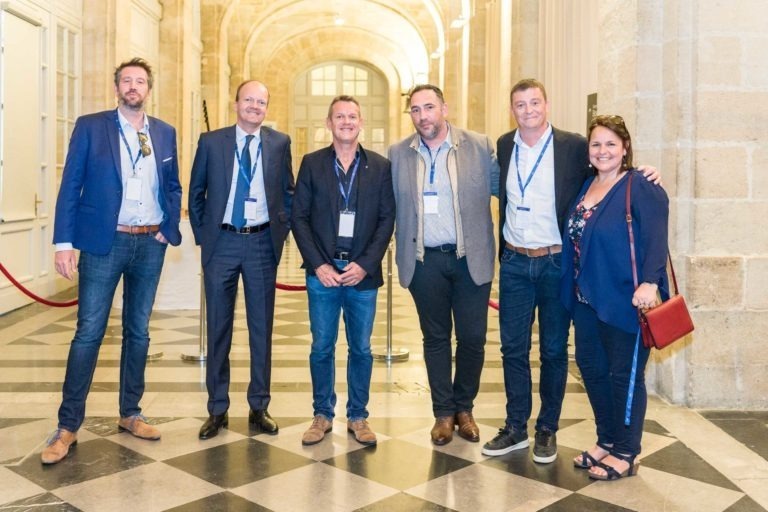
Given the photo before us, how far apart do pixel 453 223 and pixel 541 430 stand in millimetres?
1084

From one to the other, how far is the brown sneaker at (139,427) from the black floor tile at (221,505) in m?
0.92

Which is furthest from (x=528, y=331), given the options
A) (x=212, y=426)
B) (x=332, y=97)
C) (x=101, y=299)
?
(x=332, y=97)

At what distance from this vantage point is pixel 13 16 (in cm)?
872

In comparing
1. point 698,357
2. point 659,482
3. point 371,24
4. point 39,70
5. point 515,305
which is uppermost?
point 371,24

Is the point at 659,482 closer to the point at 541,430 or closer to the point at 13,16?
the point at 541,430

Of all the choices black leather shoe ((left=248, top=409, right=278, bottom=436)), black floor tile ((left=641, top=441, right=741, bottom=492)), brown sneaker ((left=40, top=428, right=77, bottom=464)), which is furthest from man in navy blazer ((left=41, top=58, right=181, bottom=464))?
black floor tile ((left=641, top=441, right=741, bottom=492))

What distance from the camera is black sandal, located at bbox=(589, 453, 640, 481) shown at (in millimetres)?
3885

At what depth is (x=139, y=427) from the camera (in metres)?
4.43

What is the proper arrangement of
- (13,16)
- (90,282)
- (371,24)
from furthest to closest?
1. (371,24)
2. (13,16)
3. (90,282)

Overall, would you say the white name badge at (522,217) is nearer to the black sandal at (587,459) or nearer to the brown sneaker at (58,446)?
the black sandal at (587,459)

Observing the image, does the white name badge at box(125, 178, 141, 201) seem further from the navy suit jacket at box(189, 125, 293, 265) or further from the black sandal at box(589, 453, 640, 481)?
the black sandal at box(589, 453, 640, 481)

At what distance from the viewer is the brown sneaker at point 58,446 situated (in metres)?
4.01

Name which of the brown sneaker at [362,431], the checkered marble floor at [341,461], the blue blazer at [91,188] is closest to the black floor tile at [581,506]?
the checkered marble floor at [341,461]

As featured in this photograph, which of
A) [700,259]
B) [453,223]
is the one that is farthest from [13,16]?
[700,259]
